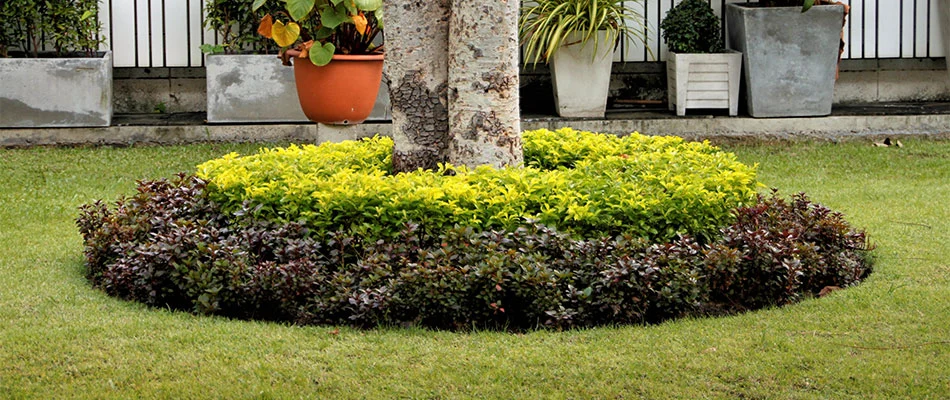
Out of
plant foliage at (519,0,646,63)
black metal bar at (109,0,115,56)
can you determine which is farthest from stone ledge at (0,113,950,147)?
black metal bar at (109,0,115,56)

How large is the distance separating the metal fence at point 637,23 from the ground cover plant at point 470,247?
487cm

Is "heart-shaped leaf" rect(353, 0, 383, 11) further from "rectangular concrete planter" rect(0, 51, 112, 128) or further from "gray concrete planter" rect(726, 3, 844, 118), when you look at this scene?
"gray concrete planter" rect(726, 3, 844, 118)

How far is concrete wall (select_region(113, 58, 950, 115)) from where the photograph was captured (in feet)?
36.3

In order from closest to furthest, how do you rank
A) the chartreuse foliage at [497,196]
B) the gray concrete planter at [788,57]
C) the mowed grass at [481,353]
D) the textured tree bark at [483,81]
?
the mowed grass at [481,353], the chartreuse foliage at [497,196], the textured tree bark at [483,81], the gray concrete planter at [788,57]

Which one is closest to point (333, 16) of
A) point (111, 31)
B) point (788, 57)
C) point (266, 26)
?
point (266, 26)

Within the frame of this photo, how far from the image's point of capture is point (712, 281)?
17.3ft

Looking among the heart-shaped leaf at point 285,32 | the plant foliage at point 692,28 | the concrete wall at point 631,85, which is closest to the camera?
the heart-shaped leaf at point 285,32

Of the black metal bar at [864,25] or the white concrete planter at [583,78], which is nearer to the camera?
the white concrete planter at [583,78]

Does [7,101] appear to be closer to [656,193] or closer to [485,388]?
[656,193]

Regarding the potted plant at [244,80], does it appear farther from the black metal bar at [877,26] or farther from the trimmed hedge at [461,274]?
the black metal bar at [877,26]

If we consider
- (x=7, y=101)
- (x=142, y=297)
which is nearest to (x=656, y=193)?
(x=142, y=297)

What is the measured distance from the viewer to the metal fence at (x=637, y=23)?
10.7 meters

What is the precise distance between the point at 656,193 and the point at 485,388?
5.57 feet

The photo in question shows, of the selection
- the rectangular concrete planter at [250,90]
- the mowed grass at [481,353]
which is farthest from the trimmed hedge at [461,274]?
the rectangular concrete planter at [250,90]
